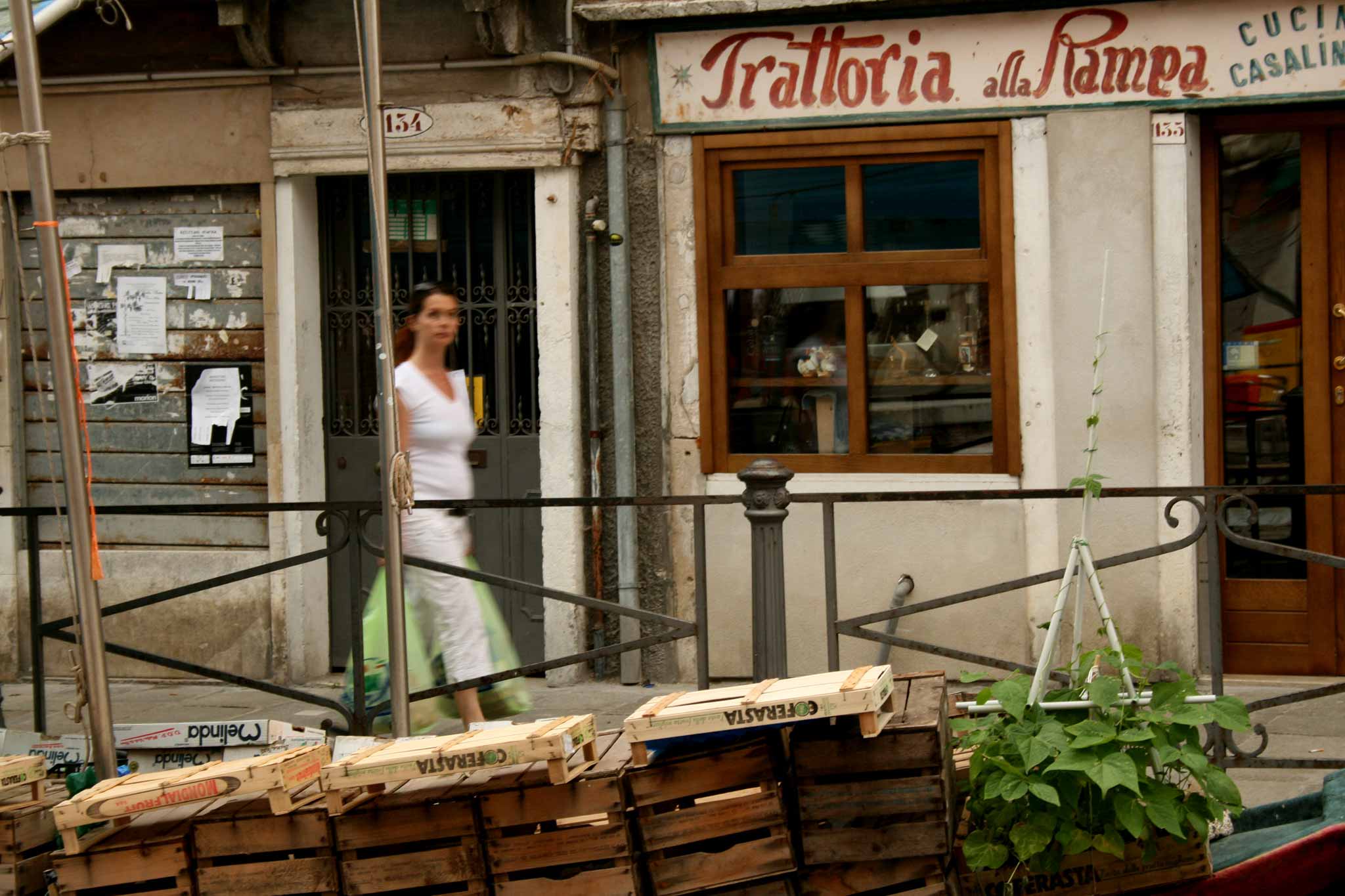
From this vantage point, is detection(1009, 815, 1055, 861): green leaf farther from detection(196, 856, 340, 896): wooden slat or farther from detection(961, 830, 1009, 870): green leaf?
detection(196, 856, 340, 896): wooden slat

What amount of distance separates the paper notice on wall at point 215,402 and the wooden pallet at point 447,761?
4.70 m

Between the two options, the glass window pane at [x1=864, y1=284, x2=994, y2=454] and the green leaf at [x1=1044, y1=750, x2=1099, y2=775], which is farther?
the glass window pane at [x1=864, y1=284, x2=994, y2=454]

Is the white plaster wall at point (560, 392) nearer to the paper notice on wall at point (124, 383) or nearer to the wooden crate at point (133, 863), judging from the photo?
the paper notice on wall at point (124, 383)

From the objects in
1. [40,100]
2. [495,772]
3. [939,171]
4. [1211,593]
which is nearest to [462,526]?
[495,772]

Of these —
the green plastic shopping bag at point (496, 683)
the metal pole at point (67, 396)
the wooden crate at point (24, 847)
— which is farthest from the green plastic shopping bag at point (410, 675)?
the wooden crate at point (24, 847)

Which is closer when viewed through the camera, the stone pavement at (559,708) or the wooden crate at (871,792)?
the wooden crate at (871,792)

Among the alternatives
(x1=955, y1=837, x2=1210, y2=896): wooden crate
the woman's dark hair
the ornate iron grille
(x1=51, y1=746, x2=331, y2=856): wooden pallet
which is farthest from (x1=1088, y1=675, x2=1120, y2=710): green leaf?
the ornate iron grille

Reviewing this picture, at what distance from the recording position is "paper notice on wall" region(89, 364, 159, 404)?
8641mm

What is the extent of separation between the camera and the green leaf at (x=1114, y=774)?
4027 millimetres

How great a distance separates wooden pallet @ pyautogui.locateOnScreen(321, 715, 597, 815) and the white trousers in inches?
64.6

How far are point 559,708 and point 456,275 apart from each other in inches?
96.9

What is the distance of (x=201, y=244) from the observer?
337 inches

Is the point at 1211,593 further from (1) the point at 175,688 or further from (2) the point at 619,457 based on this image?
(1) the point at 175,688

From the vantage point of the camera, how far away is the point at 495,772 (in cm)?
436
